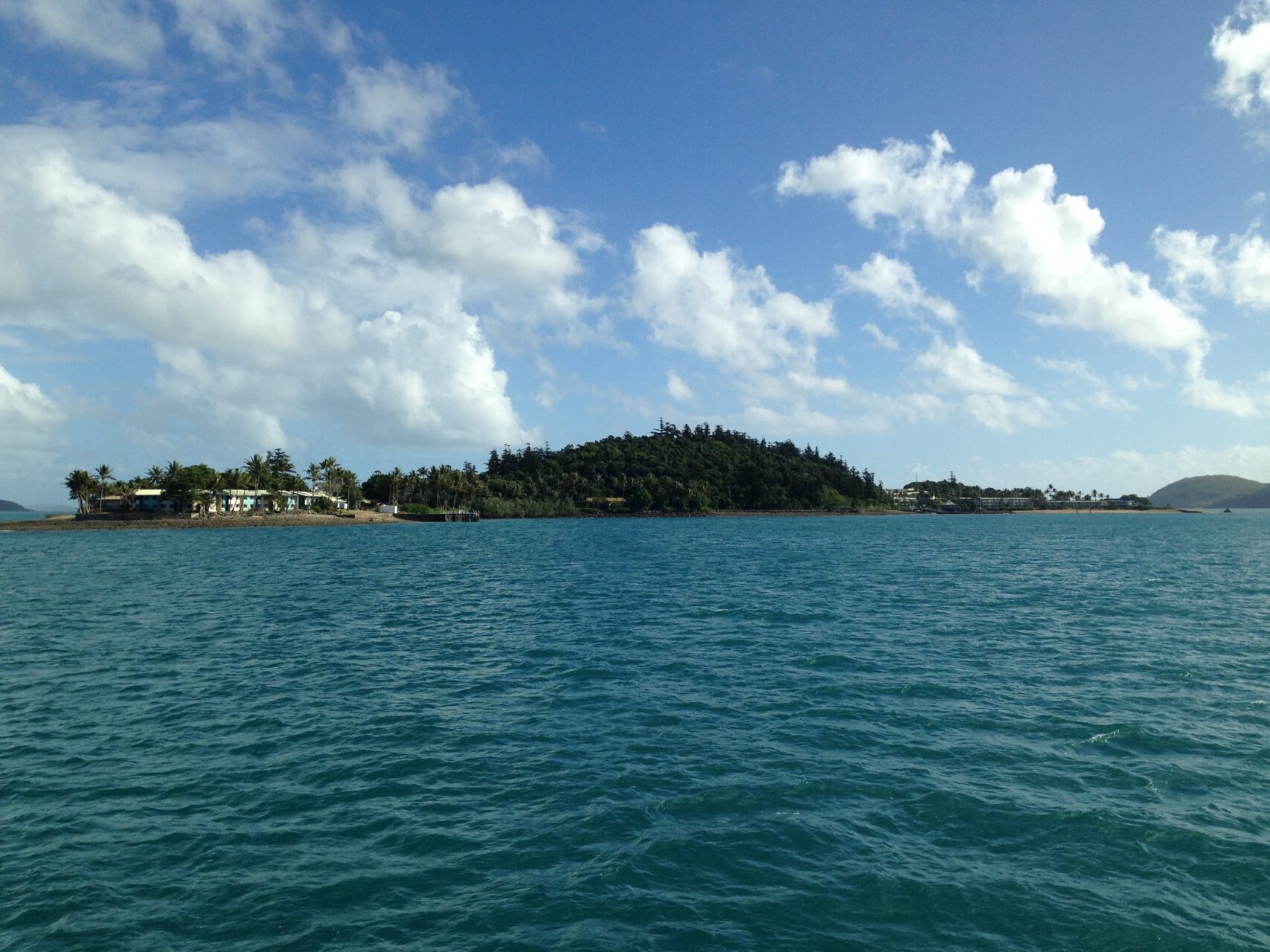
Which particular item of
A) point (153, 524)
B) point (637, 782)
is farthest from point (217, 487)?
point (637, 782)

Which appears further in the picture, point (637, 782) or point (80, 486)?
point (80, 486)

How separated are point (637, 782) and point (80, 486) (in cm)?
22496

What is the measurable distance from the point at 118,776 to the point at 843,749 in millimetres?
19966

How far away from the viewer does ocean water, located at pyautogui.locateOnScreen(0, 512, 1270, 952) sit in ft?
43.3

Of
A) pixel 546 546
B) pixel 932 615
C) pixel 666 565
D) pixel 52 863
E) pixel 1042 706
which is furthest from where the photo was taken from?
pixel 546 546

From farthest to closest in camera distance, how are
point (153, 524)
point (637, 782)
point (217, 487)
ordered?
1. point (217, 487)
2. point (153, 524)
3. point (637, 782)

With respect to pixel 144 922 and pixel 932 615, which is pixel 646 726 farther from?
pixel 932 615

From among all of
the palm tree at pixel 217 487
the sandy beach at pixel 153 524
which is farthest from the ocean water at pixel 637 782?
the palm tree at pixel 217 487

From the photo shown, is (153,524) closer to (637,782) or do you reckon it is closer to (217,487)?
(217,487)

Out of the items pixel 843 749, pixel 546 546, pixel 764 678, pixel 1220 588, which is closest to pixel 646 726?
pixel 843 749

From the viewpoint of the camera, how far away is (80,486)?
191875 mm

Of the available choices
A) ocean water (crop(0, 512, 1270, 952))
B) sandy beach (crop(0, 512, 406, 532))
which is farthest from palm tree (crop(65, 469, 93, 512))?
ocean water (crop(0, 512, 1270, 952))

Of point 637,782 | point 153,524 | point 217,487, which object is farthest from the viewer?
point 217,487

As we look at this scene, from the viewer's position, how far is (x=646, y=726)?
942 inches
